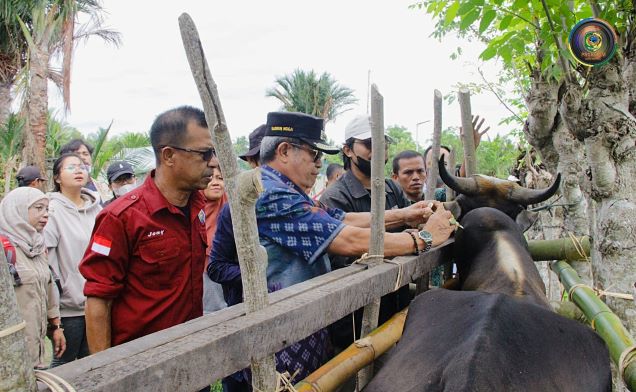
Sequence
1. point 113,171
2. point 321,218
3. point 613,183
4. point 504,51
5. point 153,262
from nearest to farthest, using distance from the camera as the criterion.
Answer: point 153,262
point 321,218
point 613,183
point 504,51
point 113,171

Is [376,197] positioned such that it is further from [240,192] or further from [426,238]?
[240,192]

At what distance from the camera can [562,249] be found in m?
3.57

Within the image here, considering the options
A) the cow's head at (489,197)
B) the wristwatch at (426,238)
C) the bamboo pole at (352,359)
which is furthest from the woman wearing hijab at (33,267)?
the cow's head at (489,197)

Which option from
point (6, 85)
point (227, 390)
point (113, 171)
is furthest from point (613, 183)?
point (6, 85)

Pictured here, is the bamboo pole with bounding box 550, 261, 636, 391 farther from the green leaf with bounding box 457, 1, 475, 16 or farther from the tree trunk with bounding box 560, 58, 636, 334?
the green leaf with bounding box 457, 1, 475, 16

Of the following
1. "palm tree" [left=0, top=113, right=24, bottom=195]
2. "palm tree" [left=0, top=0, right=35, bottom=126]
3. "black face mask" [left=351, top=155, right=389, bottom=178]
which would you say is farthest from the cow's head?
"palm tree" [left=0, top=0, right=35, bottom=126]

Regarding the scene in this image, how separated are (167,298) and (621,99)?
2934 millimetres

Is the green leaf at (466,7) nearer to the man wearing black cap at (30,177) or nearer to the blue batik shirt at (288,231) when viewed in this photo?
the blue batik shirt at (288,231)

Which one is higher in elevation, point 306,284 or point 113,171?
point 113,171

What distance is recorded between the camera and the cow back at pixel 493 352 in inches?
63.3

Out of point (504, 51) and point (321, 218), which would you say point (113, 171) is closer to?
point (321, 218)

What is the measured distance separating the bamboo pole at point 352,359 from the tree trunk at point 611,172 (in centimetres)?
152

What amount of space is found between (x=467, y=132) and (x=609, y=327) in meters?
2.04

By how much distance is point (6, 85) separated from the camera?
43.1 feet
